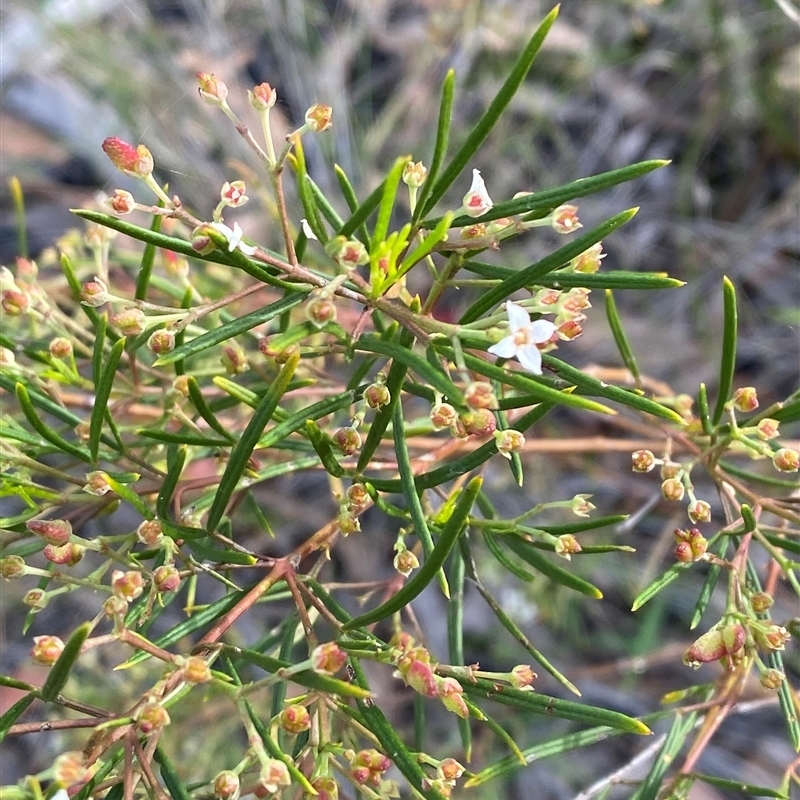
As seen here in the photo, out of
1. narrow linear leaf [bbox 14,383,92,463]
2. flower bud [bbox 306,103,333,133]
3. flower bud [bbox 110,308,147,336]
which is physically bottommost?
narrow linear leaf [bbox 14,383,92,463]

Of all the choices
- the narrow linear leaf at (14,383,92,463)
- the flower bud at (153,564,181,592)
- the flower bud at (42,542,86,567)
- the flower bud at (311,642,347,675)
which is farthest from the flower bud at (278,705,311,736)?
the narrow linear leaf at (14,383,92,463)

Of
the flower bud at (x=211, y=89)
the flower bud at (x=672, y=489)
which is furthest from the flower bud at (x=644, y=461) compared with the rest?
the flower bud at (x=211, y=89)

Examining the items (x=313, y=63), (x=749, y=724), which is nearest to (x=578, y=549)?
(x=749, y=724)

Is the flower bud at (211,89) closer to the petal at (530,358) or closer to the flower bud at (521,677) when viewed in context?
the petal at (530,358)

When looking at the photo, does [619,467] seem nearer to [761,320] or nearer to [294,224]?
[761,320]

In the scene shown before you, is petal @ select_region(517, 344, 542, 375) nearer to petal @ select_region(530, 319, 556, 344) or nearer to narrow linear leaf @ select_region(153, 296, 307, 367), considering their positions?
petal @ select_region(530, 319, 556, 344)

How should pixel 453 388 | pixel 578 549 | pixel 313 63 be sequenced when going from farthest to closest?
pixel 313 63, pixel 578 549, pixel 453 388

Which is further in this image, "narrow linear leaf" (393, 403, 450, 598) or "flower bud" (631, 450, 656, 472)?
"flower bud" (631, 450, 656, 472)

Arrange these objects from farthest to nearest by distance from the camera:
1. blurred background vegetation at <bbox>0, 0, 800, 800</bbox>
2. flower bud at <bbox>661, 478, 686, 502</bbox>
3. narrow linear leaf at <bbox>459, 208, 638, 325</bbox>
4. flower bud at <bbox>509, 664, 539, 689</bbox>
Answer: blurred background vegetation at <bbox>0, 0, 800, 800</bbox> < flower bud at <bbox>661, 478, 686, 502</bbox> < flower bud at <bbox>509, 664, 539, 689</bbox> < narrow linear leaf at <bbox>459, 208, 638, 325</bbox>
